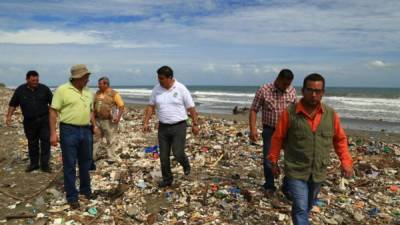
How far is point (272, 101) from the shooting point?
18.5 ft

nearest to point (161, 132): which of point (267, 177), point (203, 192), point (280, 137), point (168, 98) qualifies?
point (168, 98)

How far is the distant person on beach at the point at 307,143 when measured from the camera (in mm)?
3840

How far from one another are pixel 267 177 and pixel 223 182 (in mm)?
985

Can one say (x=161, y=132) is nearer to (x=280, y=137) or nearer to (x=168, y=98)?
(x=168, y=98)

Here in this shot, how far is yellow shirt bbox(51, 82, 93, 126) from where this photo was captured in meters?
5.43

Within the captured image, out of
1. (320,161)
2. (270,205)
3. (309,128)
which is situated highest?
(309,128)

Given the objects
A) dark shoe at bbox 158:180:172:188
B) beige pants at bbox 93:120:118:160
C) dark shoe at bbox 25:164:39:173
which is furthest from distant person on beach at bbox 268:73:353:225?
dark shoe at bbox 25:164:39:173

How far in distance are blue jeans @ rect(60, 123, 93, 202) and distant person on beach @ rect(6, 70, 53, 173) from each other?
1907mm

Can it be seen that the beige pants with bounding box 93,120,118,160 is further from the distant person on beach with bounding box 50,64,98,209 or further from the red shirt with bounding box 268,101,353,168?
the red shirt with bounding box 268,101,353,168

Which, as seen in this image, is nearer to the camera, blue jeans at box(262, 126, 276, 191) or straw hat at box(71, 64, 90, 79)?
straw hat at box(71, 64, 90, 79)

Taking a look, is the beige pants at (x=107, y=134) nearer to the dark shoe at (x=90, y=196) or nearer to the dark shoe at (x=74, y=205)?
the dark shoe at (x=90, y=196)

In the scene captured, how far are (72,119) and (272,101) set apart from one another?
280cm

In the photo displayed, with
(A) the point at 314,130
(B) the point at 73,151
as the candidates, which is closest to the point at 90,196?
(B) the point at 73,151

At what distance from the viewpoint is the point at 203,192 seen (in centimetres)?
634
